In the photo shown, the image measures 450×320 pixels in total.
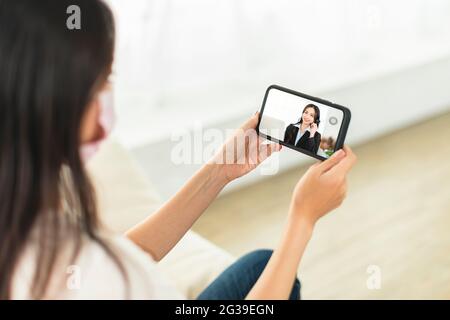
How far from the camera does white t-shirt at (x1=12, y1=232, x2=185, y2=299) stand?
2.18ft

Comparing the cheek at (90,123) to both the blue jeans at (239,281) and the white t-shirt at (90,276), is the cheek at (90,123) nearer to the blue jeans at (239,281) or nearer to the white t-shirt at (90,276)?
the white t-shirt at (90,276)

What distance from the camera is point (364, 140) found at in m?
2.74

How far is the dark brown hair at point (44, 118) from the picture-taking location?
61cm

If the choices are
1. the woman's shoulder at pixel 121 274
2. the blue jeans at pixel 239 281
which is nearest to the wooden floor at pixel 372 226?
the blue jeans at pixel 239 281

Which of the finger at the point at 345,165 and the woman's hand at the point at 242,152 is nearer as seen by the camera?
the finger at the point at 345,165

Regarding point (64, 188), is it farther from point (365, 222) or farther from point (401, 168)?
point (401, 168)

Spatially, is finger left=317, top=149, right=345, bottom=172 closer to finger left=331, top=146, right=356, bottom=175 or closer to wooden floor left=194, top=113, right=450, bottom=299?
finger left=331, top=146, right=356, bottom=175

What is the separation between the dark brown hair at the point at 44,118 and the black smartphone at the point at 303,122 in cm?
37

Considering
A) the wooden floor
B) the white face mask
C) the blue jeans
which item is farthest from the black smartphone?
the wooden floor

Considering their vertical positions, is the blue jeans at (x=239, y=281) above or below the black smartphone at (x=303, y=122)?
below

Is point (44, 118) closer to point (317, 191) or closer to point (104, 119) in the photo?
point (104, 119)

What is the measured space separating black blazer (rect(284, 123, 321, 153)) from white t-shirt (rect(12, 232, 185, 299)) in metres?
0.37
